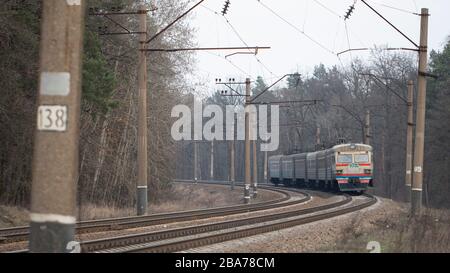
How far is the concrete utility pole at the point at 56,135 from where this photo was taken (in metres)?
6.12

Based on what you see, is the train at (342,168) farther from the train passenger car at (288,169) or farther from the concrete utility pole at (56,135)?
the concrete utility pole at (56,135)

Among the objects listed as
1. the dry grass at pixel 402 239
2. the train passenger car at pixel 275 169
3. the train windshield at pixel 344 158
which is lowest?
the train passenger car at pixel 275 169

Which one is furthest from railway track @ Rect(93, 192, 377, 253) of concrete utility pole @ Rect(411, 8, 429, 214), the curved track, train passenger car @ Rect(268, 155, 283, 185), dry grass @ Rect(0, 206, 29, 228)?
train passenger car @ Rect(268, 155, 283, 185)

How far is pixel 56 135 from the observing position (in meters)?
6.14

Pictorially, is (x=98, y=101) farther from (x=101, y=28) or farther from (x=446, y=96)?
(x=446, y=96)

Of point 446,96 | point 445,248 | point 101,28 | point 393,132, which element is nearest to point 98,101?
point 101,28

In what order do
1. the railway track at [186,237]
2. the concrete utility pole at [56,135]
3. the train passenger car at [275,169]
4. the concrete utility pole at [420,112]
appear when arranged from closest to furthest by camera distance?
the concrete utility pole at [56,135] → the railway track at [186,237] → the concrete utility pole at [420,112] → the train passenger car at [275,169]

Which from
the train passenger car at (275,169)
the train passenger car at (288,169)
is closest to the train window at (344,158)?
the train passenger car at (288,169)

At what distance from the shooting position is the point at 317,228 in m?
18.2

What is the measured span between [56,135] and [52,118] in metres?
0.17

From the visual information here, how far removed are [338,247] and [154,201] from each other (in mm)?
25474

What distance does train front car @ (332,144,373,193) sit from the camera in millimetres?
39406

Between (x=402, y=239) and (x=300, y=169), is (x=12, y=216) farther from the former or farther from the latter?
(x=300, y=169)

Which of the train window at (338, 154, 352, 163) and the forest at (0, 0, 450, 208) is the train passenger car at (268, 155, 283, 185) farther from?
the train window at (338, 154, 352, 163)
